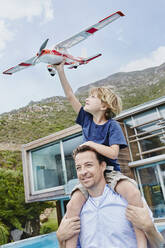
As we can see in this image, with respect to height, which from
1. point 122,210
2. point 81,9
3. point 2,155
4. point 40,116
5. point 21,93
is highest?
point 81,9

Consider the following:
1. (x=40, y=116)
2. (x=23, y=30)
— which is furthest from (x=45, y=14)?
(x=40, y=116)

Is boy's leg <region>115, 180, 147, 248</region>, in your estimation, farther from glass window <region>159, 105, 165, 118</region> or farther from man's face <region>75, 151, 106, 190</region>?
glass window <region>159, 105, 165, 118</region>

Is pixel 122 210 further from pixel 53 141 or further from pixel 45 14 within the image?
pixel 45 14

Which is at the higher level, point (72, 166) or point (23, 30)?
point (23, 30)

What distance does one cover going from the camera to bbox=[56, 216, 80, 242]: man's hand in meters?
1.19

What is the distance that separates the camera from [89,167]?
1244mm

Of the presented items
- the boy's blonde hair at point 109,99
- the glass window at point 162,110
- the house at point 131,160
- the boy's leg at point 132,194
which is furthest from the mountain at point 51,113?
the boy's leg at point 132,194

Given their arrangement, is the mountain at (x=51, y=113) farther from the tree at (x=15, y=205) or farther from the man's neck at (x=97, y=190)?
the man's neck at (x=97, y=190)

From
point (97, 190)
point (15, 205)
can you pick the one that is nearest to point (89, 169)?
point (97, 190)

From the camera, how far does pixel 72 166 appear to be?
26.3 feet

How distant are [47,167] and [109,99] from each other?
7.84 meters

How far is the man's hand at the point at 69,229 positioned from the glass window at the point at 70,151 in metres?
6.78

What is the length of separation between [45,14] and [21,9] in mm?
9482

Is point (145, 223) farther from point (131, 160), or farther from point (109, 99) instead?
point (131, 160)
